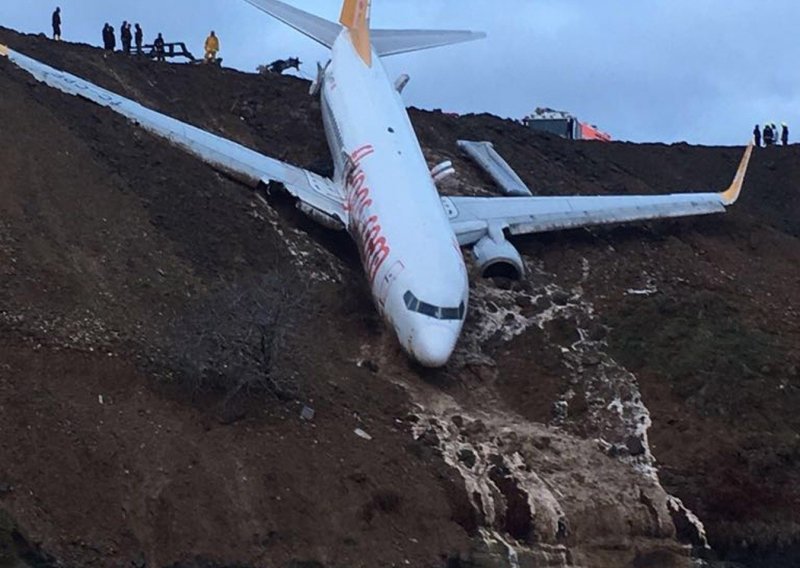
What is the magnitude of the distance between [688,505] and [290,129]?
22.8 metres

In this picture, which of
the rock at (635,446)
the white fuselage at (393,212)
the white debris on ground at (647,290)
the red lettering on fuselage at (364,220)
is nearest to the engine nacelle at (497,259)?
the white fuselage at (393,212)

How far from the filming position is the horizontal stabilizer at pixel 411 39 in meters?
52.1

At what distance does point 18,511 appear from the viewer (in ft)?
89.8

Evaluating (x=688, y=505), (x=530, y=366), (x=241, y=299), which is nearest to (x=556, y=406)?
(x=530, y=366)

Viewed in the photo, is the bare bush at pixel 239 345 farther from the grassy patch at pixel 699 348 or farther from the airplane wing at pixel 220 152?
the grassy patch at pixel 699 348

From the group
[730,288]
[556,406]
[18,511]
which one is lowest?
[18,511]

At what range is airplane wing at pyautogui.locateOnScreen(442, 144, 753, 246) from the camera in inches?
1756

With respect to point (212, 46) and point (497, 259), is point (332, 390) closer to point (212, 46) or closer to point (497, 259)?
point (497, 259)

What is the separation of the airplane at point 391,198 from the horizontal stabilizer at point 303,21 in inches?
1.8

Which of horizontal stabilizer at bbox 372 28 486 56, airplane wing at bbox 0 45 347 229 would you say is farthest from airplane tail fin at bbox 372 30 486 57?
airplane wing at bbox 0 45 347 229

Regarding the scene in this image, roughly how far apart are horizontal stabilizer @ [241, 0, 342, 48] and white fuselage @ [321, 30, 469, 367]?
2586 millimetres

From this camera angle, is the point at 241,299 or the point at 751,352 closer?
the point at 241,299

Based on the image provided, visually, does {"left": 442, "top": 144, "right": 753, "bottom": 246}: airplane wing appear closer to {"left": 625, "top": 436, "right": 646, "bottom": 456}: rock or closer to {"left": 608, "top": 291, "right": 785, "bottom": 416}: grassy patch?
{"left": 608, "top": 291, "right": 785, "bottom": 416}: grassy patch

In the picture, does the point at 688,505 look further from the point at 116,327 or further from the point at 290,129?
the point at 290,129
